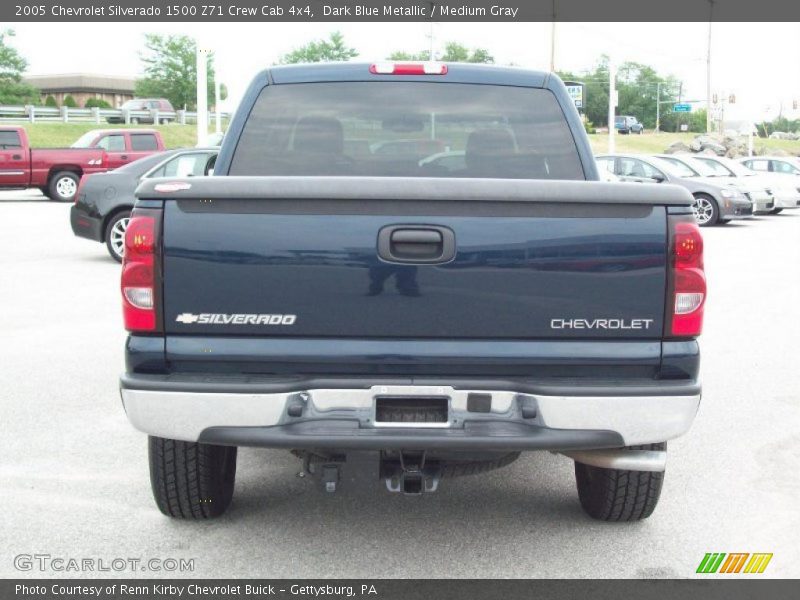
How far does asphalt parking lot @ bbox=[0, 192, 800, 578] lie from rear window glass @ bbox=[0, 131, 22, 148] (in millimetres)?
21646

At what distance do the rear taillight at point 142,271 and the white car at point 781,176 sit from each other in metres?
26.3

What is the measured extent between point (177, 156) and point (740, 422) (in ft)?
31.5

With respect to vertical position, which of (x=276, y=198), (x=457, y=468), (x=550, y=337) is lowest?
(x=457, y=468)

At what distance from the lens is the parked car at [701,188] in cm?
2281

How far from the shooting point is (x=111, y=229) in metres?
14.1

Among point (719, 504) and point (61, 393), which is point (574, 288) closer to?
point (719, 504)

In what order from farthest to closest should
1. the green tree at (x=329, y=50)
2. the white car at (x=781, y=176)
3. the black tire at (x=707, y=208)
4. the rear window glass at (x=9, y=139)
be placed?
the green tree at (x=329, y=50)
the white car at (x=781, y=176)
the rear window glass at (x=9, y=139)
the black tire at (x=707, y=208)

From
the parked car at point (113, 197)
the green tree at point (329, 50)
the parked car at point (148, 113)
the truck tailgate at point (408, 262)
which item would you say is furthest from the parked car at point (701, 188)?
the green tree at point (329, 50)

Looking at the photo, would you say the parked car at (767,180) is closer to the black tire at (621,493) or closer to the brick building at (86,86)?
the black tire at (621,493)

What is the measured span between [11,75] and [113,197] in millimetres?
59734

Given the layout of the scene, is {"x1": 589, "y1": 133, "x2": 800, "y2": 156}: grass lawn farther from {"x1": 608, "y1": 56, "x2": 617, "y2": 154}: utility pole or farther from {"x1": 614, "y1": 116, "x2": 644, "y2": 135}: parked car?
{"x1": 608, "y1": 56, "x2": 617, "y2": 154}: utility pole

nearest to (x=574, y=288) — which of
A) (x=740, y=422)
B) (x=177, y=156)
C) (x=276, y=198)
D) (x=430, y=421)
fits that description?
(x=430, y=421)

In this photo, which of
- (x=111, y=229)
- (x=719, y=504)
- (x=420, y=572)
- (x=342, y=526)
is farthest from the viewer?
(x=111, y=229)

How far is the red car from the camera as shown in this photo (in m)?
27.9
